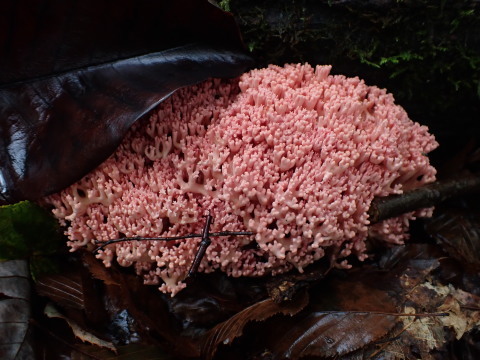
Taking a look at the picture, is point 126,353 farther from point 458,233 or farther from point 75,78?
point 458,233

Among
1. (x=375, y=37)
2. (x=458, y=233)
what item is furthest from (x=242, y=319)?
(x=375, y=37)

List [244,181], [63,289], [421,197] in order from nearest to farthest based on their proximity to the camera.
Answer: [244,181], [63,289], [421,197]

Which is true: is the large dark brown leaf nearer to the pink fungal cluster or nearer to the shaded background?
the pink fungal cluster

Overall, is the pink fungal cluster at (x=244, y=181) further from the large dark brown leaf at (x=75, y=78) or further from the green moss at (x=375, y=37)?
the green moss at (x=375, y=37)

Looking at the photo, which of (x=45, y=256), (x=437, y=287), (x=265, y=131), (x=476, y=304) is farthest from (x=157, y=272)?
(x=476, y=304)

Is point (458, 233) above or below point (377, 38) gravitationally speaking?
below

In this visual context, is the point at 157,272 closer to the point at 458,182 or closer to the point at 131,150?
the point at 131,150

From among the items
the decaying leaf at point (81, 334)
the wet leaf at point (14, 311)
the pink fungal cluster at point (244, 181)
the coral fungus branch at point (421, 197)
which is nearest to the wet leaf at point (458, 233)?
the coral fungus branch at point (421, 197)
